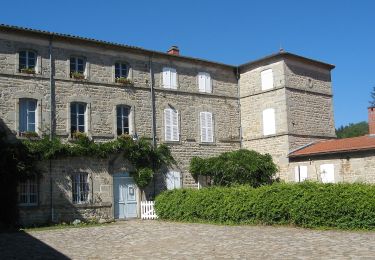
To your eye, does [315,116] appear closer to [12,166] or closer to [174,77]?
[174,77]

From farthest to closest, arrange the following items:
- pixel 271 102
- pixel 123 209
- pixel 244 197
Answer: pixel 271 102 → pixel 123 209 → pixel 244 197

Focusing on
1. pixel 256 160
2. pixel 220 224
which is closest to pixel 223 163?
pixel 256 160

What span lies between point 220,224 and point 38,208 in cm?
686

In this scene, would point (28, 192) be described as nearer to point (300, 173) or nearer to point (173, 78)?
point (173, 78)

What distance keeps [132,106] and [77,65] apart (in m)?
2.91

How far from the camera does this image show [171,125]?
2134 cm

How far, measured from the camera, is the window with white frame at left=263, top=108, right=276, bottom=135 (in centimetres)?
2208

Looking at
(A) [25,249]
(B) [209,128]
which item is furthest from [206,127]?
(A) [25,249]

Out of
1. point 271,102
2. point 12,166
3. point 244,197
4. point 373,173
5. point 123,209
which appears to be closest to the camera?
point 244,197

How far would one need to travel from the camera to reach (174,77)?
21.9 meters

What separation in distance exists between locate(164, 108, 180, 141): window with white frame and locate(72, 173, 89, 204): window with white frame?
4328 millimetres

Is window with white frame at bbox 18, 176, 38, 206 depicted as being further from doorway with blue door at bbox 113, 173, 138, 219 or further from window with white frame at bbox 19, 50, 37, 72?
window with white frame at bbox 19, 50, 37, 72

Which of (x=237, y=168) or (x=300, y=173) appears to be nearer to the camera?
(x=237, y=168)

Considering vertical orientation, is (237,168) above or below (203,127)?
below
